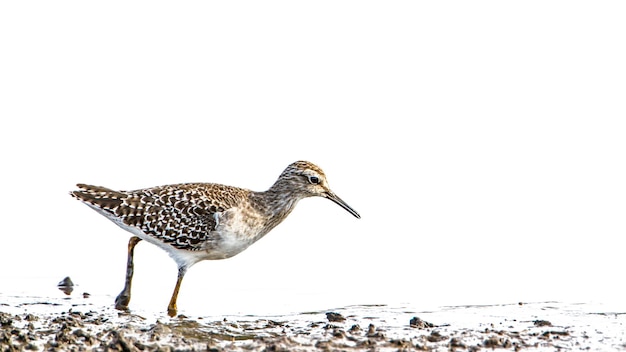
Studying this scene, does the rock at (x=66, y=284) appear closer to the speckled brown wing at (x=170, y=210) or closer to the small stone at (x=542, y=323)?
the speckled brown wing at (x=170, y=210)

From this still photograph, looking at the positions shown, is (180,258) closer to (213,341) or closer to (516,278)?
(213,341)

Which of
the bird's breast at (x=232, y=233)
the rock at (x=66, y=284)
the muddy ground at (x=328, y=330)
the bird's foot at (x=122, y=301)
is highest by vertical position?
the bird's breast at (x=232, y=233)

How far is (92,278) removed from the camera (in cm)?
1528

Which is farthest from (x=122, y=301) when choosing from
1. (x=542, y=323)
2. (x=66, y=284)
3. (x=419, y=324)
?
(x=542, y=323)

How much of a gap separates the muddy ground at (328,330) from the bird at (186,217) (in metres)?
1.33

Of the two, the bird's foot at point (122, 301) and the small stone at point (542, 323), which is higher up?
the bird's foot at point (122, 301)

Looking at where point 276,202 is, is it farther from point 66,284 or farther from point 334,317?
point 66,284

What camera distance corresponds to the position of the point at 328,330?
1132 centimetres

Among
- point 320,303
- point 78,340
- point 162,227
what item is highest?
point 162,227

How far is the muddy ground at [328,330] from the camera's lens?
10219 millimetres

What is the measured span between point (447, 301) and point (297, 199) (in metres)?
2.50

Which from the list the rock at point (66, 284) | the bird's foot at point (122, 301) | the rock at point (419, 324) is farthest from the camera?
the rock at point (66, 284)

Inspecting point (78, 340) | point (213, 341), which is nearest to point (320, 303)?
point (213, 341)

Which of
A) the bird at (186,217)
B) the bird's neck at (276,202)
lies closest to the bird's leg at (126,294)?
the bird at (186,217)
